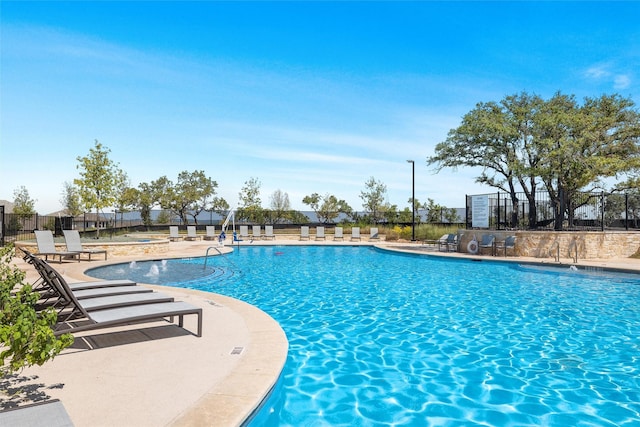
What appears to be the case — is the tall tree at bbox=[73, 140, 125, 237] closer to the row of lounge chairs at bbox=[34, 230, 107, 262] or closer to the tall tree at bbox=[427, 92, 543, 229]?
the row of lounge chairs at bbox=[34, 230, 107, 262]

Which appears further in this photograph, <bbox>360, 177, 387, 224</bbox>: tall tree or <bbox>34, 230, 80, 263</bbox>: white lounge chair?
<bbox>360, 177, 387, 224</bbox>: tall tree

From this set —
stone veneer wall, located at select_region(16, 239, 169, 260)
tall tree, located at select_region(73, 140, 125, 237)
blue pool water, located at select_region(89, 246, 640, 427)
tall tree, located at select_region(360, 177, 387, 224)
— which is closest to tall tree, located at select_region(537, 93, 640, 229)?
blue pool water, located at select_region(89, 246, 640, 427)

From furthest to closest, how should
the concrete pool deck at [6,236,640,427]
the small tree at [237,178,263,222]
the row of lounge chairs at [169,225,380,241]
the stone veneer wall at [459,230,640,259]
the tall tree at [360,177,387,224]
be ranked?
the tall tree at [360,177,387,224] → the small tree at [237,178,263,222] → the row of lounge chairs at [169,225,380,241] → the stone veneer wall at [459,230,640,259] → the concrete pool deck at [6,236,640,427]

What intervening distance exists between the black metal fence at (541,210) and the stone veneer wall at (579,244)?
51.9 inches

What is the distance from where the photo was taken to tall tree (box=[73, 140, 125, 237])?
1862 centimetres

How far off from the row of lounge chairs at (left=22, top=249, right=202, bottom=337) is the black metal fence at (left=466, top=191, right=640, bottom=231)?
16.9 m

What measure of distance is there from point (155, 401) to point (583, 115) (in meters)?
24.2

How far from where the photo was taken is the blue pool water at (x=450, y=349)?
401 centimetres

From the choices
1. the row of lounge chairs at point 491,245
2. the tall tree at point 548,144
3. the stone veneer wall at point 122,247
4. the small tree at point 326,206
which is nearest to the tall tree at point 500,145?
the tall tree at point 548,144

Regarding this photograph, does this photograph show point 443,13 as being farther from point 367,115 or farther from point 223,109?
point 223,109

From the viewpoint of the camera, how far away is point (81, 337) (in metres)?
5.06

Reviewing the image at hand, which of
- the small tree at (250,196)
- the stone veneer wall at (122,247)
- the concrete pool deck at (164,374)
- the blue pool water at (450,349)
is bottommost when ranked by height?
the blue pool water at (450,349)

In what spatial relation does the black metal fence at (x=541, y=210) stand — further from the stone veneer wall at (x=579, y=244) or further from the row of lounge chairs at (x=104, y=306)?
the row of lounge chairs at (x=104, y=306)

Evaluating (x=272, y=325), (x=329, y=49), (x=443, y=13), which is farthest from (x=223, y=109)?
(x=272, y=325)
